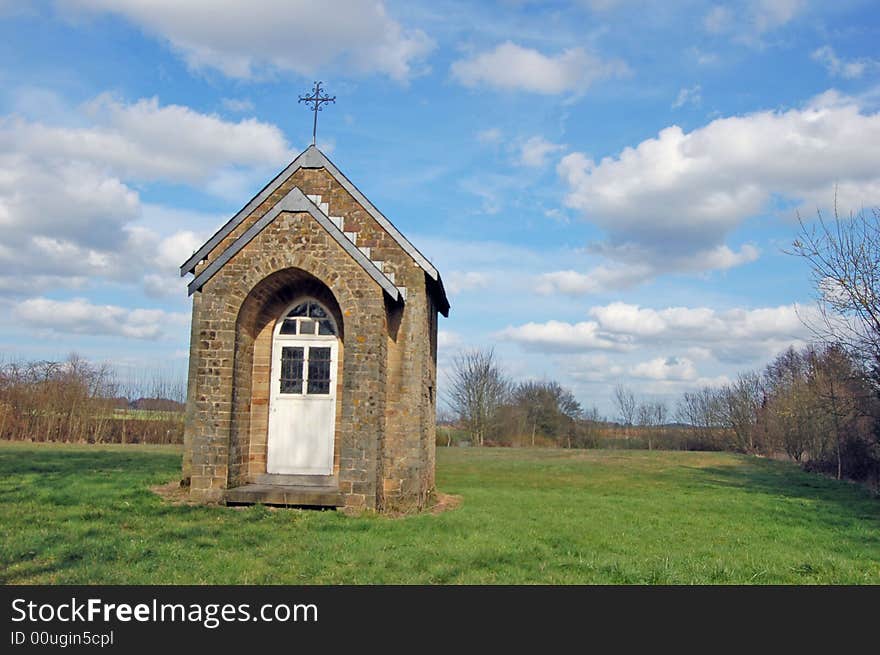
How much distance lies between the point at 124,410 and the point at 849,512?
3832cm

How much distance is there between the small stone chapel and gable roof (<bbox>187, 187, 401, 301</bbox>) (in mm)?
21

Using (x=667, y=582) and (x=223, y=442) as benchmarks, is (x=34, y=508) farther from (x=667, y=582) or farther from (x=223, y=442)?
(x=667, y=582)

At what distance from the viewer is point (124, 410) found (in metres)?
40.8

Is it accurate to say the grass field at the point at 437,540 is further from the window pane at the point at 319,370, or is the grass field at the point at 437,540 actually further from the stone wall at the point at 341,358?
the window pane at the point at 319,370

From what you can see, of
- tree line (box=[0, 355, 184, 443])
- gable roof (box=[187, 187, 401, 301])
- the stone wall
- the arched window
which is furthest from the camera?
tree line (box=[0, 355, 184, 443])

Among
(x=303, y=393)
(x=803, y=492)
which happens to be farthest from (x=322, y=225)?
(x=803, y=492)

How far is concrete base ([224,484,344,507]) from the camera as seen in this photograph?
39.0 ft

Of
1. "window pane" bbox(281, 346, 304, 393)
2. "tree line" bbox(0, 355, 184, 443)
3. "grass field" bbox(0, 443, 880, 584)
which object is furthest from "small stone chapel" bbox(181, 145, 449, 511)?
"tree line" bbox(0, 355, 184, 443)

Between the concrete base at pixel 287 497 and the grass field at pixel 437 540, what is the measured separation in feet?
0.86

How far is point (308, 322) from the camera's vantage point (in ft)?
45.7

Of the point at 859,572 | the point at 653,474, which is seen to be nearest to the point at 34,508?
the point at 859,572

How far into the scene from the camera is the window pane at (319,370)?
13750 millimetres

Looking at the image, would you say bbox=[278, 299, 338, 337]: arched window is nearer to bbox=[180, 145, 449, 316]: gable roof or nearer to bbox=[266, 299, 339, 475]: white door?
bbox=[266, 299, 339, 475]: white door

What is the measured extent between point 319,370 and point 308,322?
3.40ft
